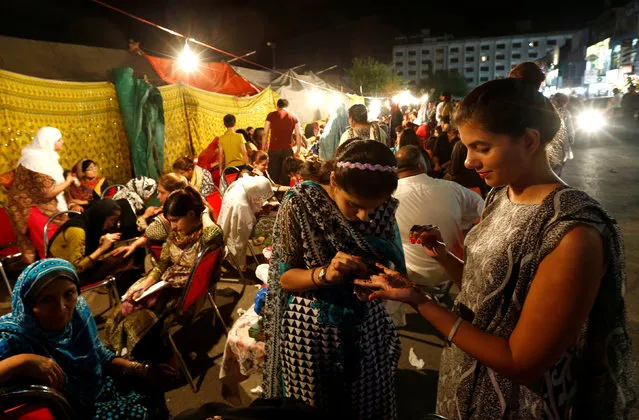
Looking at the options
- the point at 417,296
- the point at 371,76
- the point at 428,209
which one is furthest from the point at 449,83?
the point at 417,296

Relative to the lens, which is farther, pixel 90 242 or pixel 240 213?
pixel 240 213

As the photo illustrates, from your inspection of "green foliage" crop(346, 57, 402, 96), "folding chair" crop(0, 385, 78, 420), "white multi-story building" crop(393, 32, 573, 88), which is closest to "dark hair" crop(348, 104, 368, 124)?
"folding chair" crop(0, 385, 78, 420)

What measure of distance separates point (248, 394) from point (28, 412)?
1717mm

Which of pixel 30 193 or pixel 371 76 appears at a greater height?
pixel 371 76

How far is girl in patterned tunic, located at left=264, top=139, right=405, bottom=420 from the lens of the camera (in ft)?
5.42

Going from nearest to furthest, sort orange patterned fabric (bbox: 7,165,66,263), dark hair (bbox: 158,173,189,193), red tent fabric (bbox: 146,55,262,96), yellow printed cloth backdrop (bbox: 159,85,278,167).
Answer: dark hair (bbox: 158,173,189,193), orange patterned fabric (bbox: 7,165,66,263), yellow printed cloth backdrop (bbox: 159,85,278,167), red tent fabric (bbox: 146,55,262,96)

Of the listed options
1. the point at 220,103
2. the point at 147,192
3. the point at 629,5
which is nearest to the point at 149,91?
the point at 147,192

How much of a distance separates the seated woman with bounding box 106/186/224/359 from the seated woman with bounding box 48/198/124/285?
0.68m

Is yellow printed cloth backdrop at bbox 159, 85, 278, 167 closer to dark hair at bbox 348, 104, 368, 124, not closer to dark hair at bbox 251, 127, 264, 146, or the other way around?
dark hair at bbox 251, 127, 264, 146

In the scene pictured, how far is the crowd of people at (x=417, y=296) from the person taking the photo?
107cm

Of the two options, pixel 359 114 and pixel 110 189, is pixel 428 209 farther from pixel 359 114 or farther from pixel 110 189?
pixel 110 189

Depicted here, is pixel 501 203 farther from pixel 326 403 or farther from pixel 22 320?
pixel 22 320

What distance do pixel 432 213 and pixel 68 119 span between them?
6.52 meters

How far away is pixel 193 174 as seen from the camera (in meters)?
6.04
